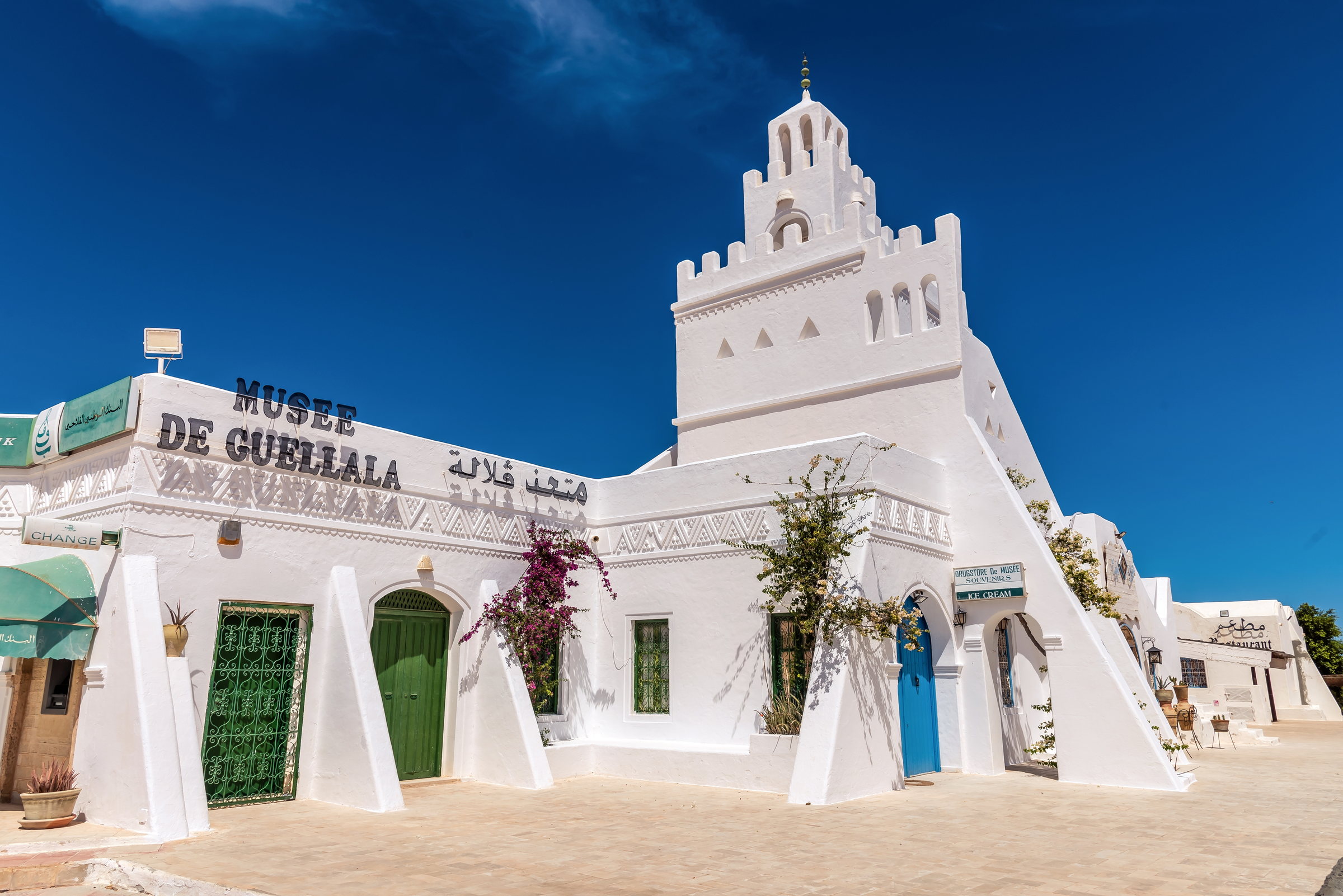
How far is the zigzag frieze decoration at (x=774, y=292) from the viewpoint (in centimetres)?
1555

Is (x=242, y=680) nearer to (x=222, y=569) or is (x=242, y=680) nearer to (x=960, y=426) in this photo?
(x=222, y=569)

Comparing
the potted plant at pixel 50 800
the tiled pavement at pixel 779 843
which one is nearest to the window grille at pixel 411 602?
the tiled pavement at pixel 779 843

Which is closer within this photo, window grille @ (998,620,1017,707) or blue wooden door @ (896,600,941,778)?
blue wooden door @ (896,600,941,778)

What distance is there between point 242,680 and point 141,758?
6.08 ft

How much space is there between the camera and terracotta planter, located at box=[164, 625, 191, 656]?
888 cm

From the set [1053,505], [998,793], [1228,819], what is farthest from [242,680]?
[1053,505]

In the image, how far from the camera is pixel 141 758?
7949mm

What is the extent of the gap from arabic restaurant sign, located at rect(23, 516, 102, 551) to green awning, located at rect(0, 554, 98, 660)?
0.26 m

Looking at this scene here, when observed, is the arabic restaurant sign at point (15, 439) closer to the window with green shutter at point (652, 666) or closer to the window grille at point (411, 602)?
the window grille at point (411, 602)

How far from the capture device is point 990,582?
12.7 meters

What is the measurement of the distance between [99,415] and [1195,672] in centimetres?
3054

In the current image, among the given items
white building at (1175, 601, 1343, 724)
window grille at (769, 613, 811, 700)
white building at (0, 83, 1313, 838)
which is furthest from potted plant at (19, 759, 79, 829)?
white building at (1175, 601, 1343, 724)

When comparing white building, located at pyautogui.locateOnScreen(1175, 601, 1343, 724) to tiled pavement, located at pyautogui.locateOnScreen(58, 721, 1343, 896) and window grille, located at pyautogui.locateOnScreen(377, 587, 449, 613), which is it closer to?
tiled pavement, located at pyautogui.locateOnScreen(58, 721, 1343, 896)

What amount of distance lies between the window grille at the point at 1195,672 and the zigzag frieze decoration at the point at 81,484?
29.4m
